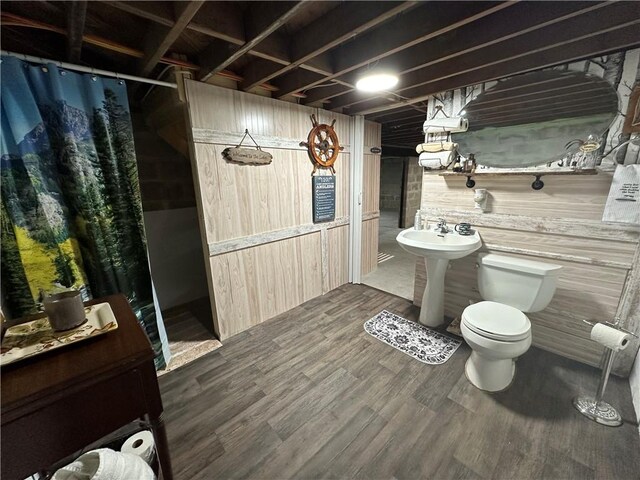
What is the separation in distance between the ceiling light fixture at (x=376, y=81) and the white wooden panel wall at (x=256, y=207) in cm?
85

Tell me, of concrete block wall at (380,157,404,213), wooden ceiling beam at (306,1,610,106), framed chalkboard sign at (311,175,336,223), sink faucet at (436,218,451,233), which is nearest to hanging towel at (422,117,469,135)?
wooden ceiling beam at (306,1,610,106)

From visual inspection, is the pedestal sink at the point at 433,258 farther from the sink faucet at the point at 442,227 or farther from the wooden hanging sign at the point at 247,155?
the wooden hanging sign at the point at 247,155

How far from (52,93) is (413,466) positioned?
272 cm

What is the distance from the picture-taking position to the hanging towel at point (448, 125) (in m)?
2.10

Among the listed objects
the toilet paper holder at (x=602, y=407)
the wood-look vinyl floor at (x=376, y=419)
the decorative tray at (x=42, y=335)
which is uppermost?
the decorative tray at (x=42, y=335)

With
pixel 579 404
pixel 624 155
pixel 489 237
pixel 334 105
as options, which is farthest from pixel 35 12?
pixel 579 404

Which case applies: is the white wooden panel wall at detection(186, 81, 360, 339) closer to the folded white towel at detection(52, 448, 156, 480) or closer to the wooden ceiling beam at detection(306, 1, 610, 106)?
the wooden ceiling beam at detection(306, 1, 610, 106)

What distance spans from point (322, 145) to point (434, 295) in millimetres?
1860

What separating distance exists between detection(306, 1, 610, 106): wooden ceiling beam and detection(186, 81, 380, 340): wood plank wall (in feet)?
3.48

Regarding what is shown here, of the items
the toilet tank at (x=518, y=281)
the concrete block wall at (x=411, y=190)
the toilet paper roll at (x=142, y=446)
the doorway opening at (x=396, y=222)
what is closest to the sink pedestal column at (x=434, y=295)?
the toilet tank at (x=518, y=281)

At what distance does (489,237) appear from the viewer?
7.07 ft

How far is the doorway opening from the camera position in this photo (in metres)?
3.37

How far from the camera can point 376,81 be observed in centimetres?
172

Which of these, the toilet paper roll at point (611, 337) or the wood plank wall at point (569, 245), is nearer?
the toilet paper roll at point (611, 337)
